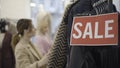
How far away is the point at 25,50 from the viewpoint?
2.72m

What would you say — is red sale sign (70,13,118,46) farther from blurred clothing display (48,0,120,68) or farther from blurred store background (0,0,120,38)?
blurred store background (0,0,120,38)

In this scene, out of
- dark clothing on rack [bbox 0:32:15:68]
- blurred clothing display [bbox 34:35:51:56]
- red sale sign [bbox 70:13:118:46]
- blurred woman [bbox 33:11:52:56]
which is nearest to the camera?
red sale sign [bbox 70:13:118:46]

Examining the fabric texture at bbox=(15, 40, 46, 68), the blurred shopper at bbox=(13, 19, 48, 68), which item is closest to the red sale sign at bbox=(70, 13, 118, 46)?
the blurred shopper at bbox=(13, 19, 48, 68)

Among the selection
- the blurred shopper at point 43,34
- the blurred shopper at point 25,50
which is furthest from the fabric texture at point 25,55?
the blurred shopper at point 43,34

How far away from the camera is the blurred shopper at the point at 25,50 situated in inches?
103

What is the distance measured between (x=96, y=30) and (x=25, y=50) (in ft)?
5.77

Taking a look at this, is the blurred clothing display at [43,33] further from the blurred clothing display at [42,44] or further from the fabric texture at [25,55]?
the fabric texture at [25,55]

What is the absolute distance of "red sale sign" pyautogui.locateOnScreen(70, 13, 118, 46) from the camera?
986mm

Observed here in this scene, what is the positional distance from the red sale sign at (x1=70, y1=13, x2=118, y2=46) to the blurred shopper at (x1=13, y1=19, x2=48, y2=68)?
129cm

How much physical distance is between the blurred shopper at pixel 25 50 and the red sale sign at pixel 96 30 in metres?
1.29

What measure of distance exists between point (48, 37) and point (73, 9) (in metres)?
1.97

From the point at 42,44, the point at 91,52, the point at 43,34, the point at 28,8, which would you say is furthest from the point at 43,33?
the point at 28,8

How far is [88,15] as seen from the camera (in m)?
1.13

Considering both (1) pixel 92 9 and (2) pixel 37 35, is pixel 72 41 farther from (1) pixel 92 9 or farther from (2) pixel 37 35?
(2) pixel 37 35
